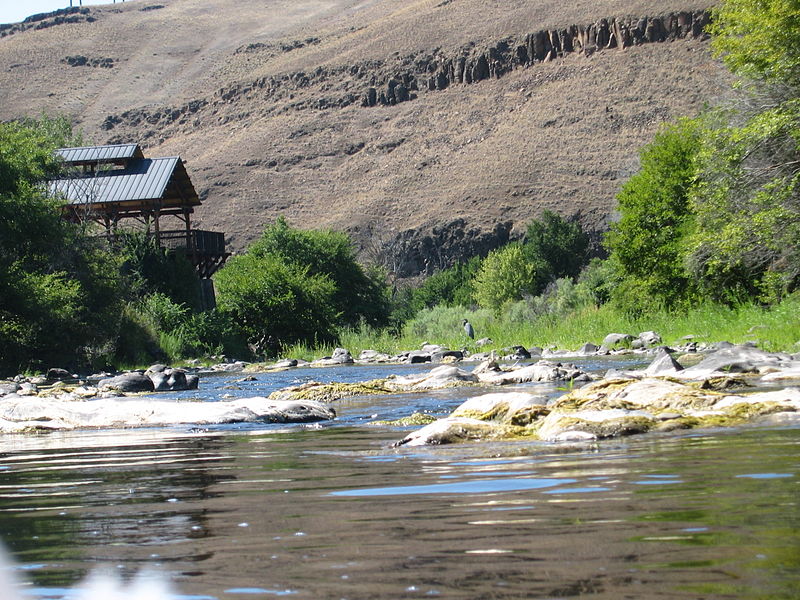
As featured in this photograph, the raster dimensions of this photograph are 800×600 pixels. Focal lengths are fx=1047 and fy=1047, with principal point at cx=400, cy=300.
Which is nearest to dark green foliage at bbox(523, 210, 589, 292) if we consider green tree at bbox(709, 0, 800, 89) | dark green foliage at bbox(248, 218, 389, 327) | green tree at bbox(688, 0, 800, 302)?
dark green foliage at bbox(248, 218, 389, 327)

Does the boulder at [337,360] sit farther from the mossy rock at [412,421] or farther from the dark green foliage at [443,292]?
the dark green foliage at [443,292]

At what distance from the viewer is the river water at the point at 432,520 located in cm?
309

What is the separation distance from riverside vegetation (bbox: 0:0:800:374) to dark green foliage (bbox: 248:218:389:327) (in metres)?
0.11

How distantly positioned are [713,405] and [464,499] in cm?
479

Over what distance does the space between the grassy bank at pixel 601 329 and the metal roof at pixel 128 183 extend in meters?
10.9

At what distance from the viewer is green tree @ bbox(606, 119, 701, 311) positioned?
32625mm

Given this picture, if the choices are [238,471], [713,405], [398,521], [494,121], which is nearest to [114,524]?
[398,521]

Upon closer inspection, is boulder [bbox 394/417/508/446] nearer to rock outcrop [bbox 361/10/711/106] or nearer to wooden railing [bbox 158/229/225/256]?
wooden railing [bbox 158/229/225/256]

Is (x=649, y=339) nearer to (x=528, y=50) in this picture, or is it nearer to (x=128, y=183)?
(x=128, y=183)

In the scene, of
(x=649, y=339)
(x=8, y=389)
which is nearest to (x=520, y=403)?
(x=8, y=389)

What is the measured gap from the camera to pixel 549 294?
5831 cm

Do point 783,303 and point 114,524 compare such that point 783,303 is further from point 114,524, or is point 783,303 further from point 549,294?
point 549,294

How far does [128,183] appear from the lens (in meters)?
46.8

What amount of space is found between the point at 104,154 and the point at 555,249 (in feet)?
105
